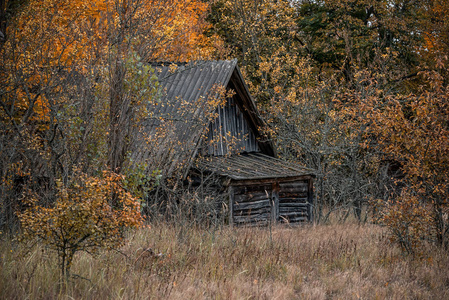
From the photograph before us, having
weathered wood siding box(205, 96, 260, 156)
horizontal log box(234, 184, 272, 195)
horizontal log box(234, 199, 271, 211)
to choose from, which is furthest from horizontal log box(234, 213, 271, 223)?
weathered wood siding box(205, 96, 260, 156)

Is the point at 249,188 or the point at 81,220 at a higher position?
the point at 81,220

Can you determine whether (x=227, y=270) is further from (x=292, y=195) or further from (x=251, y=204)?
(x=292, y=195)

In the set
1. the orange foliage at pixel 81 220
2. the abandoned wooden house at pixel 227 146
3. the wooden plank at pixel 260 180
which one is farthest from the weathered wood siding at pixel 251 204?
the orange foliage at pixel 81 220

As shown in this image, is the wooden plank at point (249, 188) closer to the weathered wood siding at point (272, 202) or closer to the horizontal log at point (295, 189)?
the weathered wood siding at point (272, 202)

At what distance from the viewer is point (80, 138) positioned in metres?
7.43

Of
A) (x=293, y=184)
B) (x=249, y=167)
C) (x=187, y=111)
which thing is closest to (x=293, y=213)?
(x=293, y=184)

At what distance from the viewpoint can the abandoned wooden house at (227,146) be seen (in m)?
13.7

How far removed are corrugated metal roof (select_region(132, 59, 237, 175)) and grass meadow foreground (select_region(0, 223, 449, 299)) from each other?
422 centimetres

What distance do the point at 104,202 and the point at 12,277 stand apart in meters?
1.32

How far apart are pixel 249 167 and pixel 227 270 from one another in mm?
9290

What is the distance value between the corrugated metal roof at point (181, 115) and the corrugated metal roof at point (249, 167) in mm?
1122

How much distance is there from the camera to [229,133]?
51.5ft

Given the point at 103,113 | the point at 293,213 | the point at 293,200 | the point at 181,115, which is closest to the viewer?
the point at 103,113

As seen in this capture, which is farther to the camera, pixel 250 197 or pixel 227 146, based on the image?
pixel 250 197
